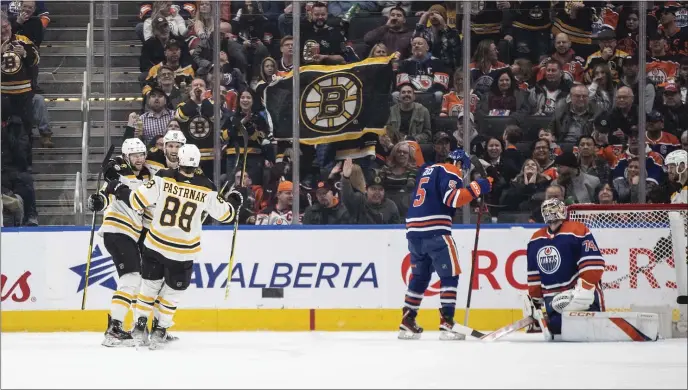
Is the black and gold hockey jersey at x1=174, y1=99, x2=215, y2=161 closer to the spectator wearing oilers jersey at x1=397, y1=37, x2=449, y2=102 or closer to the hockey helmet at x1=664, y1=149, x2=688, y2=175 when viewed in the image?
the spectator wearing oilers jersey at x1=397, y1=37, x2=449, y2=102

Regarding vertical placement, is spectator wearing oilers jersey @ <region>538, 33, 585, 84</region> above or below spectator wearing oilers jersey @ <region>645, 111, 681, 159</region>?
above

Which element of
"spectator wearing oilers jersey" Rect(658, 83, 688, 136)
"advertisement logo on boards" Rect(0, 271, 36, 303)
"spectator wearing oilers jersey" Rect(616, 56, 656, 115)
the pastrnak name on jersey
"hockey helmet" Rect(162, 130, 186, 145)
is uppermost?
"spectator wearing oilers jersey" Rect(616, 56, 656, 115)

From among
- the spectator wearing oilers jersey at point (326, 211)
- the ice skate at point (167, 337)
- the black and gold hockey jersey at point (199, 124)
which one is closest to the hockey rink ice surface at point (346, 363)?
the ice skate at point (167, 337)

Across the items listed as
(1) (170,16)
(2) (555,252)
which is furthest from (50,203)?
(2) (555,252)

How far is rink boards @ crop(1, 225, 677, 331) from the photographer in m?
A: 8.80

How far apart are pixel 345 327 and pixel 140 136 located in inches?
97.7

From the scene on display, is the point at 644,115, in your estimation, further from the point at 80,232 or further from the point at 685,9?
the point at 80,232

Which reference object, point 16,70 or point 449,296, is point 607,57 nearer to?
point 449,296

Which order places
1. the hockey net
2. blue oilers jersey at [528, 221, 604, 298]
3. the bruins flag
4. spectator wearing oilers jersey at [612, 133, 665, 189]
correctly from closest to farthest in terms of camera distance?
blue oilers jersey at [528, 221, 604, 298]
the hockey net
spectator wearing oilers jersey at [612, 133, 665, 189]
the bruins flag

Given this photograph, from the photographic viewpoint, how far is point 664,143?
32.0ft

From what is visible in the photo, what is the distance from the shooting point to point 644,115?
32.1 feet

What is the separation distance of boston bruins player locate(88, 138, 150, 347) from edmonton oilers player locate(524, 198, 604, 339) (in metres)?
2.65

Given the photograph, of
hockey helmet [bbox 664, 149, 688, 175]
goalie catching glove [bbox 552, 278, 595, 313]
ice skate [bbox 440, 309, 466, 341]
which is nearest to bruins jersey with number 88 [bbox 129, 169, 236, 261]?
ice skate [bbox 440, 309, 466, 341]

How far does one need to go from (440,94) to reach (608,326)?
296 cm
